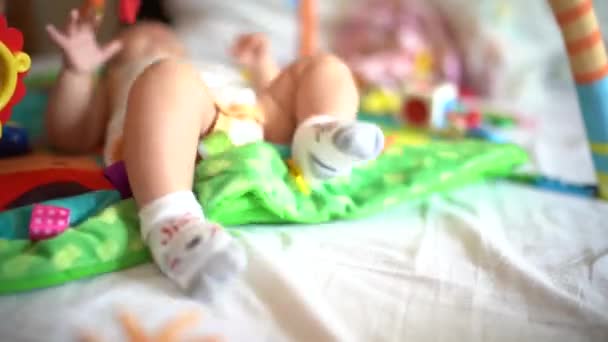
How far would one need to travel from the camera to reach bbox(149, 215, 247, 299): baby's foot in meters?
0.50

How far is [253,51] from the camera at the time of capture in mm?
973

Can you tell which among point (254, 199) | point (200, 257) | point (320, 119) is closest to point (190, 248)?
point (200, 257)

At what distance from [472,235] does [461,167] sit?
189 millimetres

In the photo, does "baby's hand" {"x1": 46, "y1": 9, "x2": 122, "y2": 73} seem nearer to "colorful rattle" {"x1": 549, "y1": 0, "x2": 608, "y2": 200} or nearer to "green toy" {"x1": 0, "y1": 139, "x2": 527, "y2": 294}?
"green toy" {"x1": 0, "y1": 139, "x2": 527, "y2": 294}

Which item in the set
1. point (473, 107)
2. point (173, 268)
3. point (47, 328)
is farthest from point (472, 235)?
point (473, 107)

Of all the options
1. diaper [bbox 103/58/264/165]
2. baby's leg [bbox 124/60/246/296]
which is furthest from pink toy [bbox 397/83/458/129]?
baby's leg [bbox 124/60/246/296]

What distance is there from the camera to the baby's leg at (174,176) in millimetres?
506

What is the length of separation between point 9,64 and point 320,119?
1.11 feet

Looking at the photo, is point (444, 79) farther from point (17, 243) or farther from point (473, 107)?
point (17, 243)

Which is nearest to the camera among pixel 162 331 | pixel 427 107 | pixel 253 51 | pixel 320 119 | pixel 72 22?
pixel 162 331

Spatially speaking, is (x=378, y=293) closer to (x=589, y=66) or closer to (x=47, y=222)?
(x=47, y=222)

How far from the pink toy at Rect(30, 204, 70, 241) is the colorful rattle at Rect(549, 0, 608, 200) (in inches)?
25.0

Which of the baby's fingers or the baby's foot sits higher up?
the baby's fingers

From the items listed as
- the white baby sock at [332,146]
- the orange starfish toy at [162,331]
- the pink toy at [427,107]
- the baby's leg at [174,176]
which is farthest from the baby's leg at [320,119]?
the pink toy at [427,107]
